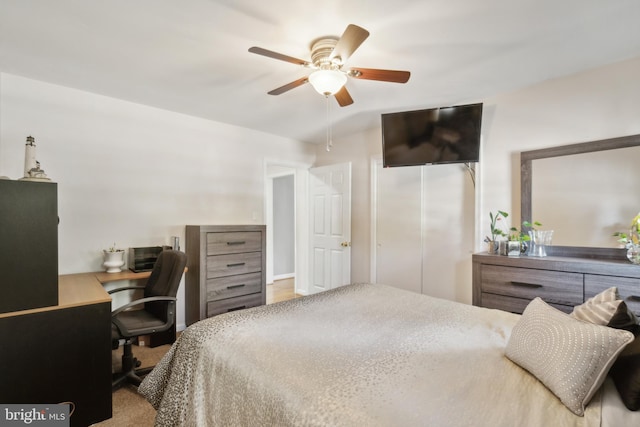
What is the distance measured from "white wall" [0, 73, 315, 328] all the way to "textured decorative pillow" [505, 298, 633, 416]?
130 inches

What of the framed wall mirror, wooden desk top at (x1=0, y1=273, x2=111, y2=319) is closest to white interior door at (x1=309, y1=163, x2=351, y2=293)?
the framed wall mirror

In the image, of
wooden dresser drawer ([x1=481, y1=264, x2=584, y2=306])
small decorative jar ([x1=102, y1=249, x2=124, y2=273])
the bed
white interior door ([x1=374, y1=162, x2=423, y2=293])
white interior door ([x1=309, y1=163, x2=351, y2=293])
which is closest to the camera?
the bed

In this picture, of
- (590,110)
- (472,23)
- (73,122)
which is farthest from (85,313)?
(590,110)

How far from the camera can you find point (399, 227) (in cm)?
371

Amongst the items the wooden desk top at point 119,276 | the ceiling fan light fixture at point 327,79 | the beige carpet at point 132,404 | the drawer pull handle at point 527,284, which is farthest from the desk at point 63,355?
the drawer pull handle at point 527,284

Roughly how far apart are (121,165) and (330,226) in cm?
263

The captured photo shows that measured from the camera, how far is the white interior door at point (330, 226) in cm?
417

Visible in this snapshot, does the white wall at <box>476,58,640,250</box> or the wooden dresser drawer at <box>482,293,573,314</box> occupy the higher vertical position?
the white wall at <box>476,58,640,250</box>

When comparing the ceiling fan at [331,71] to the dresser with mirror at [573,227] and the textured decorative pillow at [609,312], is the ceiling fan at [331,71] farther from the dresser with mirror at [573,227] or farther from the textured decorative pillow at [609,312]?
the dresser with mirror at [573,227]

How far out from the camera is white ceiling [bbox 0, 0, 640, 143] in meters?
1.71

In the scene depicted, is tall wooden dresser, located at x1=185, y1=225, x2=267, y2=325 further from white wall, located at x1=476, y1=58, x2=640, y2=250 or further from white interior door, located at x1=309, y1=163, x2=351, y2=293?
white wall, located at x1=476, y1=58, x2=640, y2=250

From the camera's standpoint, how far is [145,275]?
2.72 metres

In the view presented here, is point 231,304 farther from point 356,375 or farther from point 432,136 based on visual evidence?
point 432,136

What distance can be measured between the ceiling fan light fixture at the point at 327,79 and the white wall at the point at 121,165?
2.12 metres
